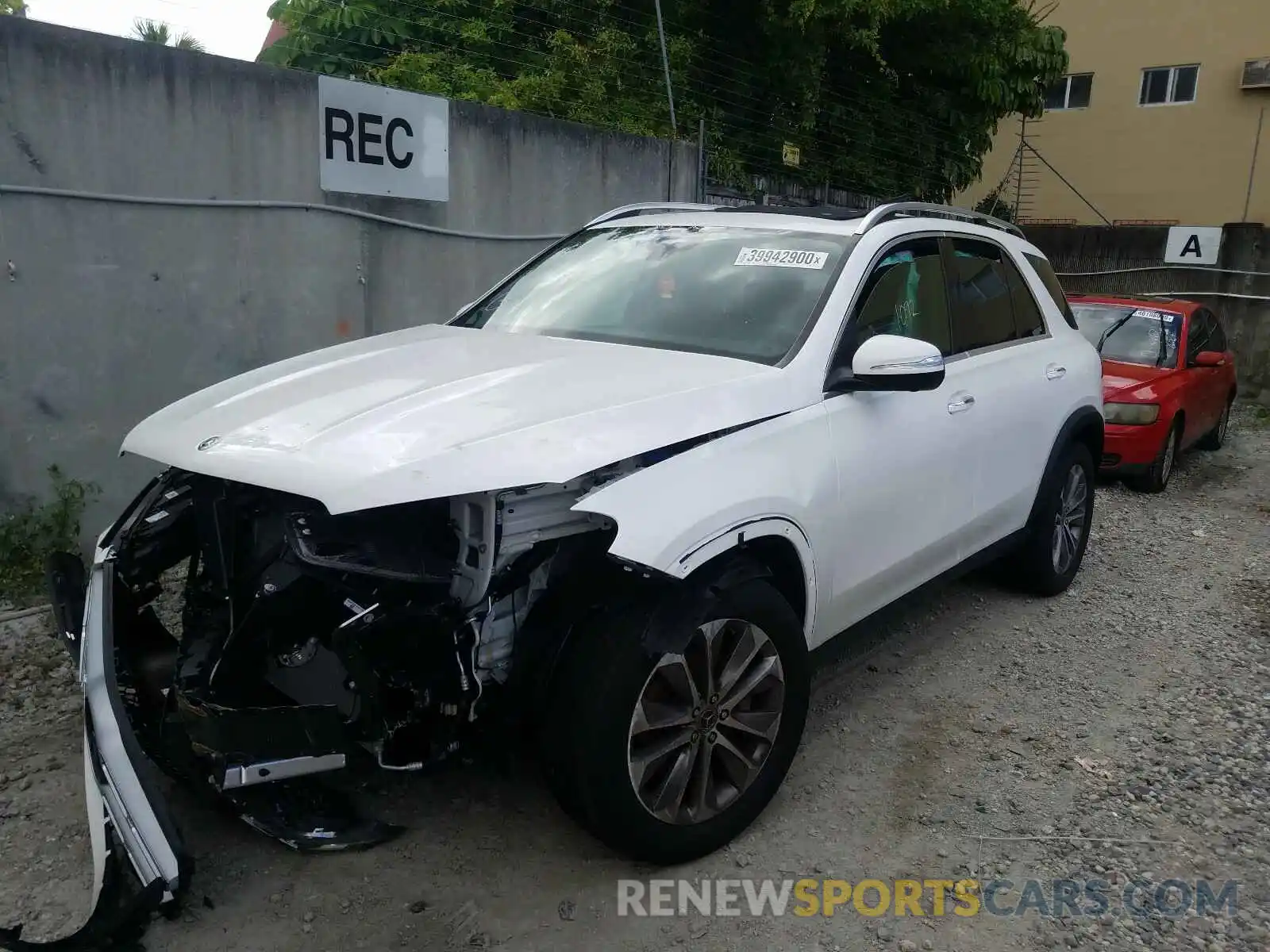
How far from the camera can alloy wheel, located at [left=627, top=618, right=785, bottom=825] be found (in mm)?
2826

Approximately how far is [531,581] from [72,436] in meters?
3.50

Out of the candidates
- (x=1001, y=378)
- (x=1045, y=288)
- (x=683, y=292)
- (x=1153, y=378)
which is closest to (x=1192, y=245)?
(x=1153, y=378)

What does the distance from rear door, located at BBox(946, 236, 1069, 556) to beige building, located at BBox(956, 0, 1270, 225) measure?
17.0 metres

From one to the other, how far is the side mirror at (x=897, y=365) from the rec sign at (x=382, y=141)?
386 cm

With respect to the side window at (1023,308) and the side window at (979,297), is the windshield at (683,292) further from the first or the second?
the side window at (1023,308)

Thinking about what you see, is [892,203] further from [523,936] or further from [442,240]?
[442,240]

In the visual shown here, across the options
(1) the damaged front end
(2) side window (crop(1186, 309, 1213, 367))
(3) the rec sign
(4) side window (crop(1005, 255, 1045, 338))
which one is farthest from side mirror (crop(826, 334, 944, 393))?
(2) side window (crop(1186, 309, 1213, 367))

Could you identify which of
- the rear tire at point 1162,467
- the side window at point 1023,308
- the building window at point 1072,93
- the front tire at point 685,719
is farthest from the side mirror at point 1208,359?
the building window at point 1072,93

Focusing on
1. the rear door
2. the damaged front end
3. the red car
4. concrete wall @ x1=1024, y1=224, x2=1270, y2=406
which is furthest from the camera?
concrete wall @ x1=1024, y1=224, x2=1270, y2=406

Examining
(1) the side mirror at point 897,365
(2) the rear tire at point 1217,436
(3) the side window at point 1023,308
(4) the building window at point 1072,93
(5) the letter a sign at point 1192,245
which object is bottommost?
(2) the rear tire at point 1217,436

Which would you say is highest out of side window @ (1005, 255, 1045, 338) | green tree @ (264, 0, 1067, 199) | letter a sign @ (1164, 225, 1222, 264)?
green tree @ (264, 0, 1067, 199)

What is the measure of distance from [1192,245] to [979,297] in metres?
11.0

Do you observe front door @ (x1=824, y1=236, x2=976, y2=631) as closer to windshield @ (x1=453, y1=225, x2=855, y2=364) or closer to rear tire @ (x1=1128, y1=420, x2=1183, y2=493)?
windshield @ (x1=453, y1=225, x2=855, y2=364)

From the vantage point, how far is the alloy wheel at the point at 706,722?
2826 mm
